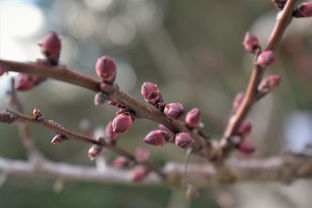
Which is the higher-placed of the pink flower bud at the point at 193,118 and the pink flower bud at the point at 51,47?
the pink flower bud at the point at 193,118

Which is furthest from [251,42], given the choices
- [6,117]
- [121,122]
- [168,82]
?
[168,82]

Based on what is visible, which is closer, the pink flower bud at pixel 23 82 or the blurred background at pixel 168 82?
the pink flower bud at pixel 23 82

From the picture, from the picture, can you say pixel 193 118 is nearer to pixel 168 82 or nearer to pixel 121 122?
pixel 121 122

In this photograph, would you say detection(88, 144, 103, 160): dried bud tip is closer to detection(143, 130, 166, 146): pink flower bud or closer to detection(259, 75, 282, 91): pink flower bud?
detection(143, 130, 166, 146): pink flower bud

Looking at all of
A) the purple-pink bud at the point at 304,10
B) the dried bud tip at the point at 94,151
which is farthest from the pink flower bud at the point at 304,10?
the dried bud tip at the point at 94,151

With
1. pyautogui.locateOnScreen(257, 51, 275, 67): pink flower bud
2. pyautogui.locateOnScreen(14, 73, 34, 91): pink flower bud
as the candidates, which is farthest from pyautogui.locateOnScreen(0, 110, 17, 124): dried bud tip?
pyautogui.locateOnScreen(257, 51, 275, 67): pink flower bud

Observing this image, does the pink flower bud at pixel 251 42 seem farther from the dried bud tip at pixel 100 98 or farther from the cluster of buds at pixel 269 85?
the dried bud tip at pixel 100 98
